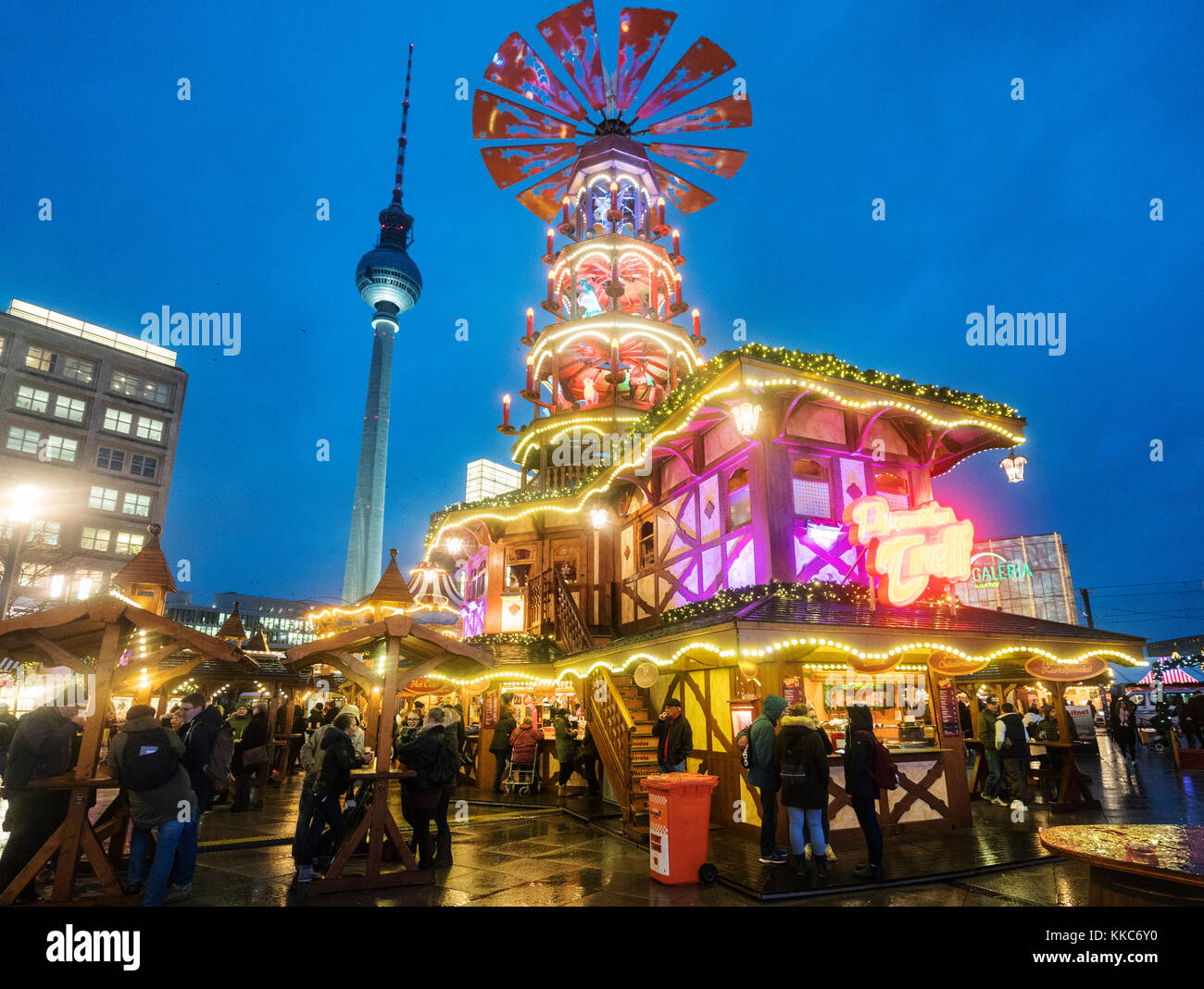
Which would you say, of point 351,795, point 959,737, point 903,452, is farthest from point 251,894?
point 903,452

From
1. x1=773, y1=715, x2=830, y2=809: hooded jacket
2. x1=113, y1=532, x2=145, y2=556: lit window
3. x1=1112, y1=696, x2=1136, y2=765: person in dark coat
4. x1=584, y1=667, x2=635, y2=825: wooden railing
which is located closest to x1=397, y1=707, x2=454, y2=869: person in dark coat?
x1=584, y1=667, x2=635, y2=825: wooden railing

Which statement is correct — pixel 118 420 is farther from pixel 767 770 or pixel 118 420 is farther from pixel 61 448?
pixel 767 770

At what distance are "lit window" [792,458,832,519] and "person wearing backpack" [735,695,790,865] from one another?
4.78m

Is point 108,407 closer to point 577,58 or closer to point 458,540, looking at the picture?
point 458,540

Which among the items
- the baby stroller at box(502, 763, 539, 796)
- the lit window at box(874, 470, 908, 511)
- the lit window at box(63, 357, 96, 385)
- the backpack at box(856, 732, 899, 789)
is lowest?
the baby stroller at box(502, 763, 539, 796)

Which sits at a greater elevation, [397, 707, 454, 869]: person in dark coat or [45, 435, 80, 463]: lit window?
[45, 435, 80, 463]: lit window

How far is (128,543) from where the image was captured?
47.4 meters

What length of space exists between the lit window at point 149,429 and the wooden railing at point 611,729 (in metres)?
52.4

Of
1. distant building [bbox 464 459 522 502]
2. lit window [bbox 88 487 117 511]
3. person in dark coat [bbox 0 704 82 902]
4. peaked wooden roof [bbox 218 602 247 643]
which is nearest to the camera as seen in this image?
person in dark coat [bbox 0 704 82 902]

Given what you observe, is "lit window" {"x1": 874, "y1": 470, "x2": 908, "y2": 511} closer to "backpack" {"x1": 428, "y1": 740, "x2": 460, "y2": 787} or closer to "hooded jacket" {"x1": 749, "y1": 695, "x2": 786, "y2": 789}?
"hooded jacket" {"x1": 749, "y1": 695, "x2": 786, "y2": 789}

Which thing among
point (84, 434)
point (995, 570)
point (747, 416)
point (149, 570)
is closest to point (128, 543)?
point (84, 434)

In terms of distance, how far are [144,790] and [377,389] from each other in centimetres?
9340

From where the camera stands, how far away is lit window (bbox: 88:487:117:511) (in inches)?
1839
